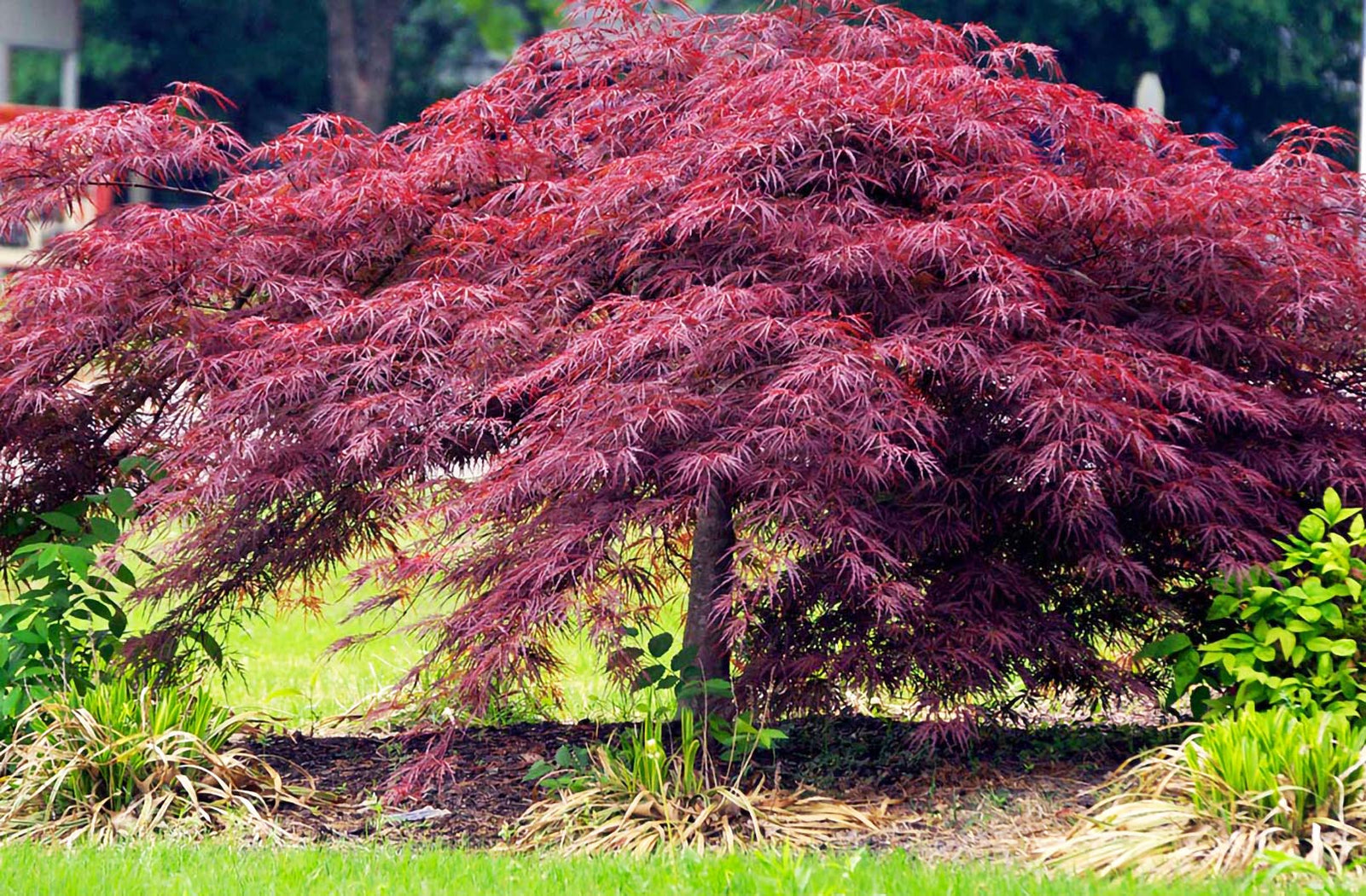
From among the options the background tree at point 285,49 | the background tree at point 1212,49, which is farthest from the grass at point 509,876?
the background tree at point 285,49

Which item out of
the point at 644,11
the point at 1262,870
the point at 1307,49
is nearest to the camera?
the point at 1262,870

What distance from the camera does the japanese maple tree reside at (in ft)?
13.2

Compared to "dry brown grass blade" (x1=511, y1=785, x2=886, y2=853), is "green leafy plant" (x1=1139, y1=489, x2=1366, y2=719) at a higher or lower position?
higher

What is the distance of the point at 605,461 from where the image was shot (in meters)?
3.88

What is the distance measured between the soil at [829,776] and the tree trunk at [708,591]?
0.38 m

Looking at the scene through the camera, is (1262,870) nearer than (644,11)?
Yes

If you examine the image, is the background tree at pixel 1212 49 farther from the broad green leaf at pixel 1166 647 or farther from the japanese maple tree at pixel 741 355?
the broad green leaf at pixel 1166 647

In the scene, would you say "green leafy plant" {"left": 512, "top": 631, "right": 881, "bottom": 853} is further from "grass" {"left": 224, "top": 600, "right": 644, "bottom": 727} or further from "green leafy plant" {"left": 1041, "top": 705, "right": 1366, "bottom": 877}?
"grass" {"left": 224, "top": 600, "right": 644, "bottom": 727}

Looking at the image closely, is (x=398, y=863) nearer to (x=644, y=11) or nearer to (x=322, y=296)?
(x=322, y=296)

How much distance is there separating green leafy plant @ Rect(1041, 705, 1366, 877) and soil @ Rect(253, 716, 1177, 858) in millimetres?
323

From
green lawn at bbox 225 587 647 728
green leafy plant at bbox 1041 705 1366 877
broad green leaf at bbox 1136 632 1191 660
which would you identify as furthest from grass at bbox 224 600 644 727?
green leafy plant at bbox 1041 705 1366 877

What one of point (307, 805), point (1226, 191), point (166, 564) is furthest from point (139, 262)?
point (1226, 191)

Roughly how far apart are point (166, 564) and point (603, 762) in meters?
1.70

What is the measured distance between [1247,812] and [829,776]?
4.48 ft
